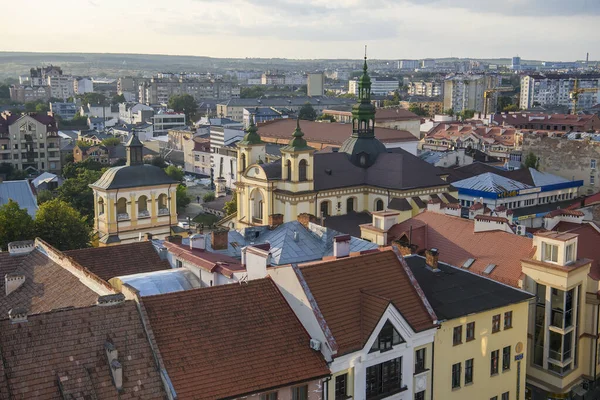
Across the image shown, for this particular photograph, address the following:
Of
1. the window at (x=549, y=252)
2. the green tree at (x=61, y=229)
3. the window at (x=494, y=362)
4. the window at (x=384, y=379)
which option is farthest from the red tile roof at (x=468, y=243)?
the green tree at (x=61, y=229)

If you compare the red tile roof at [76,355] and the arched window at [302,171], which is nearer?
the red tile roof at [76,355]

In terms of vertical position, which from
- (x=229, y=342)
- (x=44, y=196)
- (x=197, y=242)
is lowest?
(x=44, y=196)

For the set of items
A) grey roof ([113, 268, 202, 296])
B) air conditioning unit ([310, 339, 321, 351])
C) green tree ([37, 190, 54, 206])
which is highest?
grey roof ([113, 268, 202, 296])

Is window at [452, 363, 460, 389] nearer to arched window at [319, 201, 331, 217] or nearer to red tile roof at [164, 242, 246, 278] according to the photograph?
red tile roof at [164, 242, 246, 278]

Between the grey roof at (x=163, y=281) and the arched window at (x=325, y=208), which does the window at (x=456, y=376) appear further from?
the arched window at (x=325, y=208)

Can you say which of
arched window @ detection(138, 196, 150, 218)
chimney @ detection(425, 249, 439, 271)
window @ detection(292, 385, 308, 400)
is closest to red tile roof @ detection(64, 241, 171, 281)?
chimney @ detection(425, 249, 439, 271)

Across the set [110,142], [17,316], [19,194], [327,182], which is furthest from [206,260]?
[110,142]

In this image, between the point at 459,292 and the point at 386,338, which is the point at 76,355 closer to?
the point at 386,338
